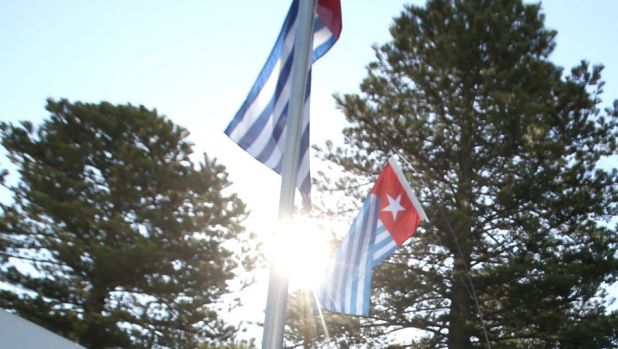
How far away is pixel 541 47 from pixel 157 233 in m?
11.2

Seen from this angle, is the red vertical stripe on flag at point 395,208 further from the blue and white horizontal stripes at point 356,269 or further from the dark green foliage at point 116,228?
the dark green foliage at point 116,228

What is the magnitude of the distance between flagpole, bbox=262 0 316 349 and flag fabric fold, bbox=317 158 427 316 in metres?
1.77

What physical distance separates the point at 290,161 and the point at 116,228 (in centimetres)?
1388

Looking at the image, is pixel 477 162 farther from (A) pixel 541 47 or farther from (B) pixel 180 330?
(B) pixel 180 330

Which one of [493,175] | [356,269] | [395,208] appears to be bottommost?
[356,269]

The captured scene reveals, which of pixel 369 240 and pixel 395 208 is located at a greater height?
pixel 395 208

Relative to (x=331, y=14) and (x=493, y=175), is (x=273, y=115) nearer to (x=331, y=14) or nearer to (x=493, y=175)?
(x=331, y=14)

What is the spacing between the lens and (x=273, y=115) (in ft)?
17.1

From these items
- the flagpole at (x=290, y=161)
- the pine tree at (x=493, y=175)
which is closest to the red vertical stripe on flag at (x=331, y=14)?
the flagpole at (x=290, y=161)

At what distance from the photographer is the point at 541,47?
17.7 m

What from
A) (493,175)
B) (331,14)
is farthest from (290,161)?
(493,175)

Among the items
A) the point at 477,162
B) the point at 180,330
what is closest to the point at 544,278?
the point at 477,162

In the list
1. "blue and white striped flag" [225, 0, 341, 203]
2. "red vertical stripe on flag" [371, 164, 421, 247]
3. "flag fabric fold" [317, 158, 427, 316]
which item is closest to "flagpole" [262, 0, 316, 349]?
"blue and white striped flag" [225, 0, 341, 203]

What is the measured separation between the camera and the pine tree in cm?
1491
